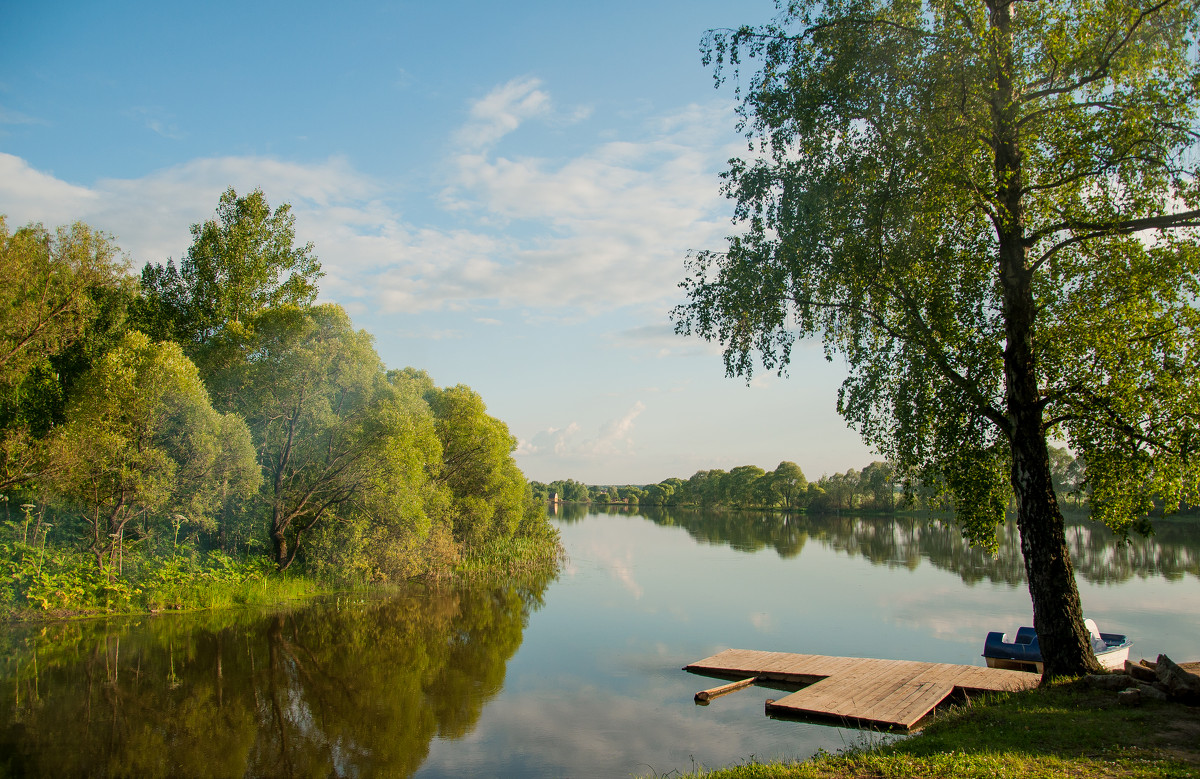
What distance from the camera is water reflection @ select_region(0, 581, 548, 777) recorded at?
35.3ft

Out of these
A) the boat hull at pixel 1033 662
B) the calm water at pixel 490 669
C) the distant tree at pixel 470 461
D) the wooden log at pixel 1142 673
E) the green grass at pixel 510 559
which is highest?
the distant tree at pixel 470 461

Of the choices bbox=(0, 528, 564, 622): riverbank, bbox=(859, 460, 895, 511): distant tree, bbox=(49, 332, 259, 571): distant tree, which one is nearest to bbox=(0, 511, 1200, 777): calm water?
bbox=(0, 528, 564, 622): riverbank

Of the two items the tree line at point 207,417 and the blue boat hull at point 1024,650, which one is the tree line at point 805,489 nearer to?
the tree line at point 207,417

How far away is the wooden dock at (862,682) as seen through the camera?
12664mm

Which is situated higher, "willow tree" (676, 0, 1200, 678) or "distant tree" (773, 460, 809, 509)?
"willow tree" (676, 0, 1200, 678)

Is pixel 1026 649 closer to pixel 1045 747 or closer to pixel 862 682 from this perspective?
pixel 862 682

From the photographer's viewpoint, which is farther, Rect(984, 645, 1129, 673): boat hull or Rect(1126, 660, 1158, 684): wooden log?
Rect(984, 645, 1129, 673): boat hull

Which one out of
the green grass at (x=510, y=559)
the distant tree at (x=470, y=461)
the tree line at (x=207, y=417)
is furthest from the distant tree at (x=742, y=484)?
the tree line at (x=207, y=417)

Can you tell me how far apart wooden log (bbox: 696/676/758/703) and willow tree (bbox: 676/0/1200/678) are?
6412mm

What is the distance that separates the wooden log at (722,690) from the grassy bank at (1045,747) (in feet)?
Answer: 18.3

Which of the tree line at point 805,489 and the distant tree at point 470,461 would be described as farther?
the tree line at point 805,489

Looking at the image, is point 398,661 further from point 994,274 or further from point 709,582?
point 709,582

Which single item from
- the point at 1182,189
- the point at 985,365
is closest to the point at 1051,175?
the point at 1182,189

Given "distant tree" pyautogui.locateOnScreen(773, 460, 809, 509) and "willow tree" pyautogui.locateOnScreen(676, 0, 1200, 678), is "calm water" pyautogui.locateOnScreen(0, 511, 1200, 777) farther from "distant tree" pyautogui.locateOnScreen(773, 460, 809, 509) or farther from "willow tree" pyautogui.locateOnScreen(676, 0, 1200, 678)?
"distant tree" pyautogui.locateOnScreen(773, 460, 809, 509)
